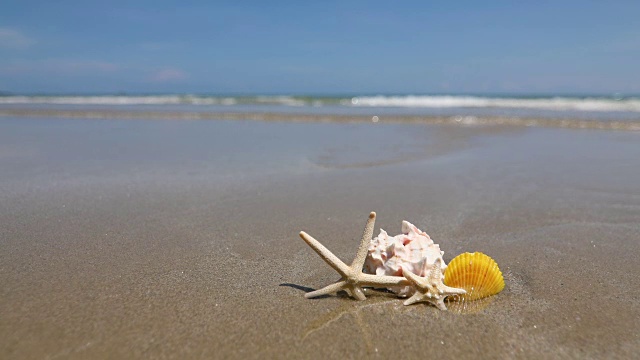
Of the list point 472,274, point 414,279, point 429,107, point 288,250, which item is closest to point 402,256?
point 414,279

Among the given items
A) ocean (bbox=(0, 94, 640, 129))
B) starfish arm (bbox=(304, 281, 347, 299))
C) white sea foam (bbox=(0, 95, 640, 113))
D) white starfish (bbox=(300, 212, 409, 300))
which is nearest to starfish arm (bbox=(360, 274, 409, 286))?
white starfish (bbox=(300, 212, 409, 300))

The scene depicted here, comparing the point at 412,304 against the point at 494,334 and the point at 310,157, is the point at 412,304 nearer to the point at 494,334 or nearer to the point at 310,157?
the point at 494,334

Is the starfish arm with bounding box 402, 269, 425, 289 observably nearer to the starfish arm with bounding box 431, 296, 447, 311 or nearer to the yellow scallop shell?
the starfish arm with bounding box 431, 296, 447, 311

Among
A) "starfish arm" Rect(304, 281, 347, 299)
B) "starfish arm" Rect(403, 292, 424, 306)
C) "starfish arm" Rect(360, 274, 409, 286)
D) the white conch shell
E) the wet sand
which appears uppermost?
the white conch shell

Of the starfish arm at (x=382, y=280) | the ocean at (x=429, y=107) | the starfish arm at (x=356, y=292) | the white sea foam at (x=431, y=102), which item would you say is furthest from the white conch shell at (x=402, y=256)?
the white sea foam at (x=431, y=102)

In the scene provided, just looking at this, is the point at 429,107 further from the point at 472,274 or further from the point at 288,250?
the point at 472,274

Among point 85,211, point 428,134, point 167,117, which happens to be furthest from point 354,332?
point 167,117
